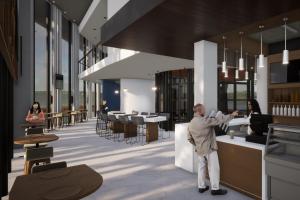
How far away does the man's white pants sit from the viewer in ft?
11.4

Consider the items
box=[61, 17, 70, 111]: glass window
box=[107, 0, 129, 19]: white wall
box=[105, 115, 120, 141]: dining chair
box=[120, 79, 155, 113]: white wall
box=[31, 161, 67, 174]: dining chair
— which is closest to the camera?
box=[31, 161, 67, 174]: dining chair

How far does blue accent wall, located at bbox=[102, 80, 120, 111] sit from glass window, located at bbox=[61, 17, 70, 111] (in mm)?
2824

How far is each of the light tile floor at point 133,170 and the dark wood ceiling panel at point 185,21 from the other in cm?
288

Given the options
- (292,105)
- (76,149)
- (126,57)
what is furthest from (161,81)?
(292,105)

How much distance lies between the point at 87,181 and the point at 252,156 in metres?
2.52

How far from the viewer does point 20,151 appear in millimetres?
6688

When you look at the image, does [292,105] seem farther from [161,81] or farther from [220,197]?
[161,81]

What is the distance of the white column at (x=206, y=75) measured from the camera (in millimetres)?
4594

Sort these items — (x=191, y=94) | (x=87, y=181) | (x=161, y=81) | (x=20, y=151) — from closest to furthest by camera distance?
(x=87, y=181) → (x=20, y=151) → (x=191, y=94) → (x=161, y=81)

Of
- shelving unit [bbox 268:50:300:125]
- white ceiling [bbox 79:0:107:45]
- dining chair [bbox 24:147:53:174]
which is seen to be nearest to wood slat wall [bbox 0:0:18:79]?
dining chair [bbox 24:147:53:174]

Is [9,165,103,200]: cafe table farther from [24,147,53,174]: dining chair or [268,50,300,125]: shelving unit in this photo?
[268,50,300,125]: shelving unit

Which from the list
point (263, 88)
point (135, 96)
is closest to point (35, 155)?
point (263, 88)

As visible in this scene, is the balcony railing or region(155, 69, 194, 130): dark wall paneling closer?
region(155, 69, 194, 130): dark wall paneling

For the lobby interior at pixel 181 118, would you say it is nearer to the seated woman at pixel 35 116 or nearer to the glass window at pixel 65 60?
the seated woman at pixel 35 116
